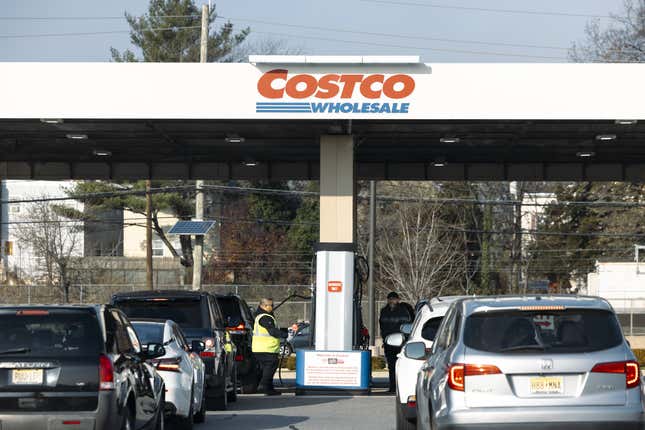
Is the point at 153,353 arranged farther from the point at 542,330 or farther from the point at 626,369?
the point at 626,369

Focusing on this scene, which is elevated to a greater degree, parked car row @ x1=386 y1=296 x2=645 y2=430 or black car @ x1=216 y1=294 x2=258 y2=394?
parked car row @ x1=386 y1=296 x2=645 y2=430

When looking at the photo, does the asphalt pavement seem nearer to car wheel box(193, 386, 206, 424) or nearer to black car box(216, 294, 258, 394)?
car wheel box(193, 386, 206, 424)

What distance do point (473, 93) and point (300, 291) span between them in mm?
36925

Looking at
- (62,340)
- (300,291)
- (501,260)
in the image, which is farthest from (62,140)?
(501,260)

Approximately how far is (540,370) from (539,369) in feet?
0.04

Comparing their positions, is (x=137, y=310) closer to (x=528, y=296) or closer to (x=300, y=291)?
(x=528, y=296)

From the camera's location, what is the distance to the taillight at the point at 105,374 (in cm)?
1130

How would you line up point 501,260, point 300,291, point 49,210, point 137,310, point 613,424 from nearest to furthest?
point 613,424 < point 137,310 < point 300,291 < point 49,210 < point 501,260

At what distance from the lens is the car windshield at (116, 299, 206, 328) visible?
1859cm

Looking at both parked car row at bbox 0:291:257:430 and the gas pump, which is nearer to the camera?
parked car row at bbox 0:291:257:430

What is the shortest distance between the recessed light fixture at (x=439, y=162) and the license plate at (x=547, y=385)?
20840 mm

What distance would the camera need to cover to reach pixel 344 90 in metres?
23.3

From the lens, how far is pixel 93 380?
11.3 m

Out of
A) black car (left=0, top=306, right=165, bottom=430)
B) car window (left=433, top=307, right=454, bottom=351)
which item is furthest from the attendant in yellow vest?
black car (left=0, top=306, right=165, bottom=430)
